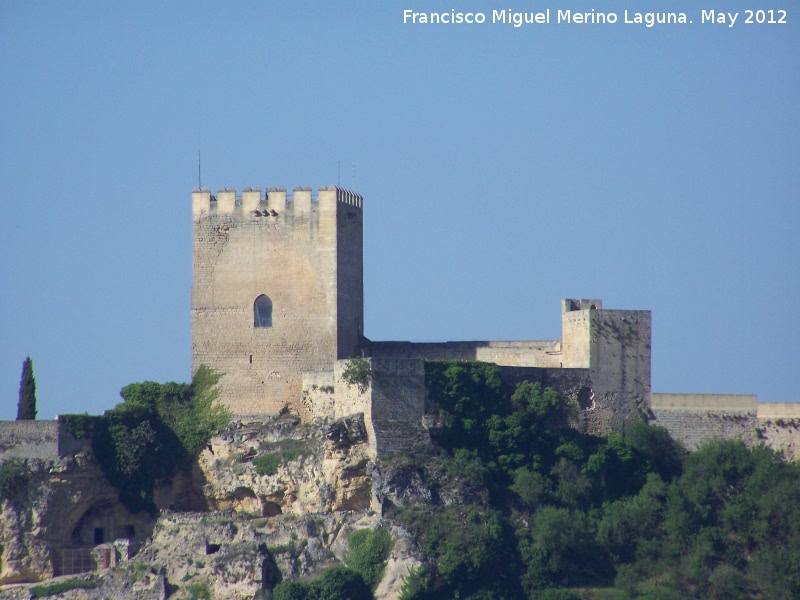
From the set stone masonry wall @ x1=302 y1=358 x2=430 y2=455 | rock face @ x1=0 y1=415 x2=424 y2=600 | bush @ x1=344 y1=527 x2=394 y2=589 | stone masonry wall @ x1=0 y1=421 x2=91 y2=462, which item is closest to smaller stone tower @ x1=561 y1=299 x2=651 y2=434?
stone masonry wall @ x1=302 y1=358 x2=430 y2=455

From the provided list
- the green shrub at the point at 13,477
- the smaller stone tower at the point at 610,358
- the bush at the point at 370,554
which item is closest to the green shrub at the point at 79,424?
the green shrub at the point at 13,477

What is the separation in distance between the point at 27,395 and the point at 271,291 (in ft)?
25.3

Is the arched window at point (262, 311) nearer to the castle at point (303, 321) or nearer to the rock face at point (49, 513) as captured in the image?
the castle at point (303, 321)

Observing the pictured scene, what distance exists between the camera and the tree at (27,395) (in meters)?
73.8

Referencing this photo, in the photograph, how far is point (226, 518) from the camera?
7081cm

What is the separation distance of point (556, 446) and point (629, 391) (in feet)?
10.7

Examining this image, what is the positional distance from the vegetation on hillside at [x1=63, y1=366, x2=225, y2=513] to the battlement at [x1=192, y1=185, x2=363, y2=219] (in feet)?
15.7

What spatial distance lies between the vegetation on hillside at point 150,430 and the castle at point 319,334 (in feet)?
2.14

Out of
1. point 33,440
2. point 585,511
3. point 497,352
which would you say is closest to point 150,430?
point 33,440

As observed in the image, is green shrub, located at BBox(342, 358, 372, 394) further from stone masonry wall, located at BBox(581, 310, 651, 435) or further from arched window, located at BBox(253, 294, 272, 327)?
stone masonry wall, located at BBox(581, 310, 651, 435)

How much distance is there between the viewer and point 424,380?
7156cm

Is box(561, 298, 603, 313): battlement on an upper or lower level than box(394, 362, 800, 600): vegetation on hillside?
upper

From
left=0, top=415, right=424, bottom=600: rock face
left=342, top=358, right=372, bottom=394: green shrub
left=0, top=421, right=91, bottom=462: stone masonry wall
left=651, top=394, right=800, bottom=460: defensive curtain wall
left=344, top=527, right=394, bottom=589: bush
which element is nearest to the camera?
left=344, top=527, right=394, bottom=589: bush

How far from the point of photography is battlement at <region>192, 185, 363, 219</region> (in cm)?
7412
